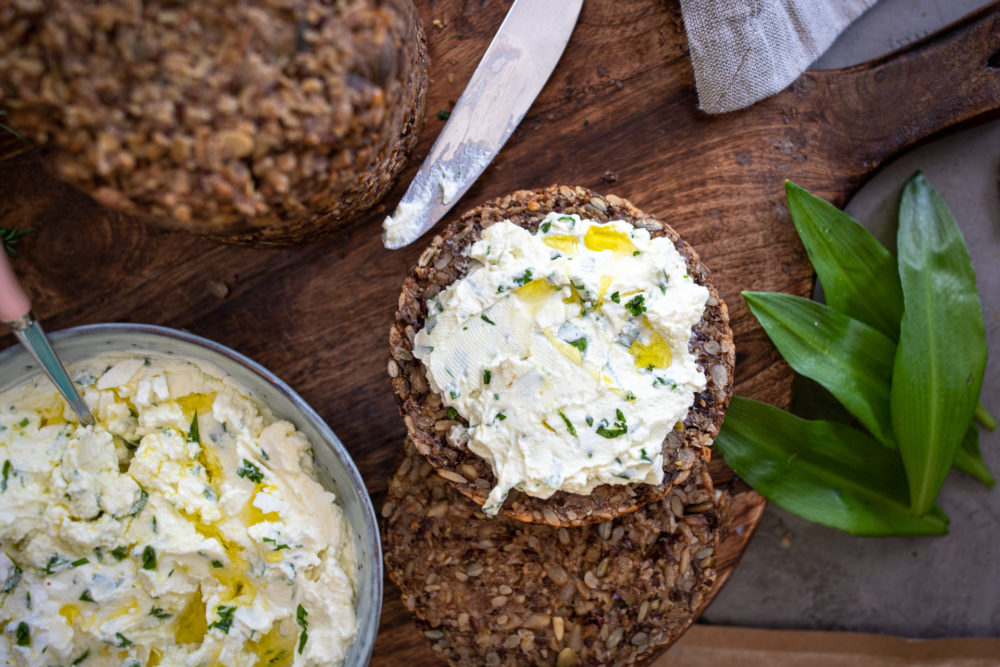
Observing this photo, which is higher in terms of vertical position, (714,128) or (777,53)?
(777,53)

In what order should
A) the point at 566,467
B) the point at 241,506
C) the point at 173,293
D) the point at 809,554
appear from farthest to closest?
the point at 809,554 < the point at 173,293 < the point at 241,506 < the point at 566,467

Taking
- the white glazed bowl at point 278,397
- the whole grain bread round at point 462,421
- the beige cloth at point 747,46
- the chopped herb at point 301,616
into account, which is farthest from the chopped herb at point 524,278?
the chopped herb at point 301,616

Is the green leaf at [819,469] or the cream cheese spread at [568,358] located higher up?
the cream cheese spread at [568,358]

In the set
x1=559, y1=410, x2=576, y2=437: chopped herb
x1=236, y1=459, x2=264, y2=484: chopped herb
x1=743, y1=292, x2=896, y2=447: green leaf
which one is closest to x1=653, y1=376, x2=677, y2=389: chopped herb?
x1=559, y1=410, x2=576, y2=437: chopped herb

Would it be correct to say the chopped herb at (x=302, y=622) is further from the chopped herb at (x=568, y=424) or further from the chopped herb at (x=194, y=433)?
the chopped herb at (x=568, y=424)

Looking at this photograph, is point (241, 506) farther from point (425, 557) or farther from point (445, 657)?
point (445, 657)

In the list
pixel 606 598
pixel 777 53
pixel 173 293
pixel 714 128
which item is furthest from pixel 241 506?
pixel 777 53

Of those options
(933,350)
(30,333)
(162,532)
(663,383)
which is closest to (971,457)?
(933,350)
